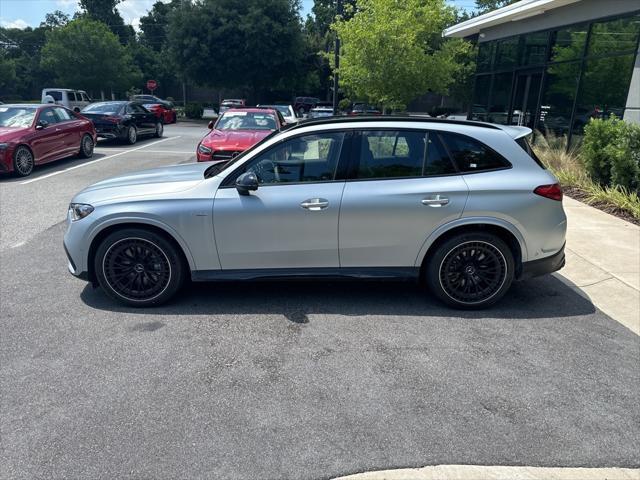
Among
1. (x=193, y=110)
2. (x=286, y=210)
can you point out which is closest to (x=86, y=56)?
(x=193, y=110)

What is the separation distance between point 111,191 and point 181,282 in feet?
3.49

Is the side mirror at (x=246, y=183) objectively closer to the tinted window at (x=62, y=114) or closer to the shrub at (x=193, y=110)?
the tinted window at (x=62, y=114)

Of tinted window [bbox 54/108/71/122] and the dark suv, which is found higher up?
the dark suv

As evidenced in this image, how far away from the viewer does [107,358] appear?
3.58 meters

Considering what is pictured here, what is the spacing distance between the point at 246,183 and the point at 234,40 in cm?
3329

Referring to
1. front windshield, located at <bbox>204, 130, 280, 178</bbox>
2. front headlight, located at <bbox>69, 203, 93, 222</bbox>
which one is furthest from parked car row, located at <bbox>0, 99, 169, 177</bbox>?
front windshield, located at <bbox>204, 130, 280, 178</bbox>

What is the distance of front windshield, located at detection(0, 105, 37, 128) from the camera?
1127 centimetres

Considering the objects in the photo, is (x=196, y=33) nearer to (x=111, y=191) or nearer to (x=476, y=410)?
(x=111, y=191)

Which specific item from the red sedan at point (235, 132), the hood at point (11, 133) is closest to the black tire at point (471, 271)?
the red sedan at point (235, 132)

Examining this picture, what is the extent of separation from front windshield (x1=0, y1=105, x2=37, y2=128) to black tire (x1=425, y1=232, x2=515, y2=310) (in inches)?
430

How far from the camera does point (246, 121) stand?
35.9 feet

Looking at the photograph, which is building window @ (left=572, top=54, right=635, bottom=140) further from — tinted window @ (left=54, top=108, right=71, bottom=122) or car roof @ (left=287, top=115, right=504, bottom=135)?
tinted window @ (left=54, top=108, right=71, bottom=122)

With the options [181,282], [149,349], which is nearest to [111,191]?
[181,282]

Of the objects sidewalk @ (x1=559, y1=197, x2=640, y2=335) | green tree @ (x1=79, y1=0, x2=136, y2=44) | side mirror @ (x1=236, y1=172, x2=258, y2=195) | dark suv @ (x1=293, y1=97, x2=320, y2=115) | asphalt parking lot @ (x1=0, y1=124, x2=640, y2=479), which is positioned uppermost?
green tree @ (x1=79, y1=0, x2=136, y2=44)
